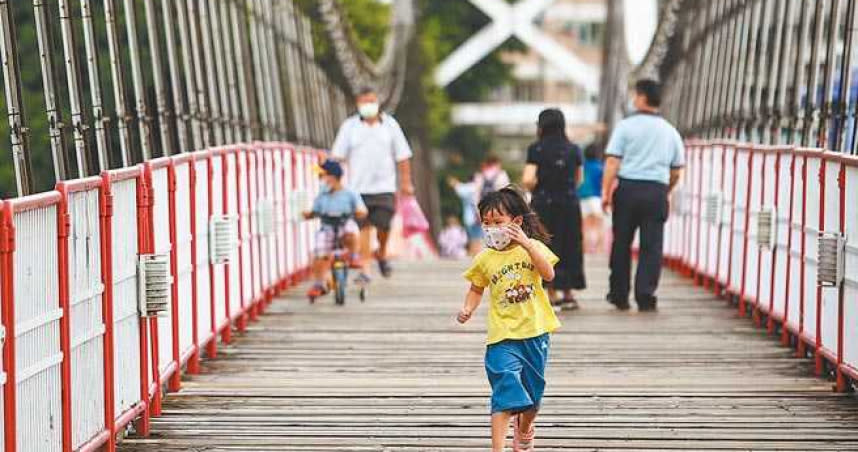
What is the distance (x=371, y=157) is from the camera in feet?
56.5

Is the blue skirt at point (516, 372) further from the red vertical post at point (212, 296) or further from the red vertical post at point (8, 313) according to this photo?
the red vertical post at point (212, 296)

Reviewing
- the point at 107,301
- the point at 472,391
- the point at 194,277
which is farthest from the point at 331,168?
the point at 107,301

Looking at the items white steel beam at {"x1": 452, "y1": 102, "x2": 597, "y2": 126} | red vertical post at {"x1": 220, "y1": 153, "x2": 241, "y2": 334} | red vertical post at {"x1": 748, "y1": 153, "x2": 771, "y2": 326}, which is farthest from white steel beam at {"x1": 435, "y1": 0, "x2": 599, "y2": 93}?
red vertical post at {"x1": 220, "y1": 153, "x2": 241, "y2": 334}

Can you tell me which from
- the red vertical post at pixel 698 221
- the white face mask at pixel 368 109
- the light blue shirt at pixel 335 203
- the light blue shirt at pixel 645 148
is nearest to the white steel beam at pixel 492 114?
the red vertical post at pixel 698 221

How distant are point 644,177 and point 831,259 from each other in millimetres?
4295

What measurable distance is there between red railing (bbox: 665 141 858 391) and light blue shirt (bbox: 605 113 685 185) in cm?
55

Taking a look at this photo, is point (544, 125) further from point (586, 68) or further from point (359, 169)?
point (586, 68)

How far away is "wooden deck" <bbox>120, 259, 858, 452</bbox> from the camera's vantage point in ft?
29.6

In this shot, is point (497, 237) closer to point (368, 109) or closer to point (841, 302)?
point (841, 302)

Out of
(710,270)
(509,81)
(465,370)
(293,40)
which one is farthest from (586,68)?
(465,370)

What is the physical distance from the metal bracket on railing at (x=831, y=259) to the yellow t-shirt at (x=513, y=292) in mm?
2323

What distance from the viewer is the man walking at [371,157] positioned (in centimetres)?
1722

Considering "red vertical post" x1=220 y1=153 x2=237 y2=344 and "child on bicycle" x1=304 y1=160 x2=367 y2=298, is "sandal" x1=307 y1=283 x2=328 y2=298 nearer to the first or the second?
"child on bicycle" x1=304 y1=160 x2=367 y2=298

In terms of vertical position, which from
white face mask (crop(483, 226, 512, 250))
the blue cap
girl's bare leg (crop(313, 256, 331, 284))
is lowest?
girl's bare leg (crop(313, 256, 331, 284))
